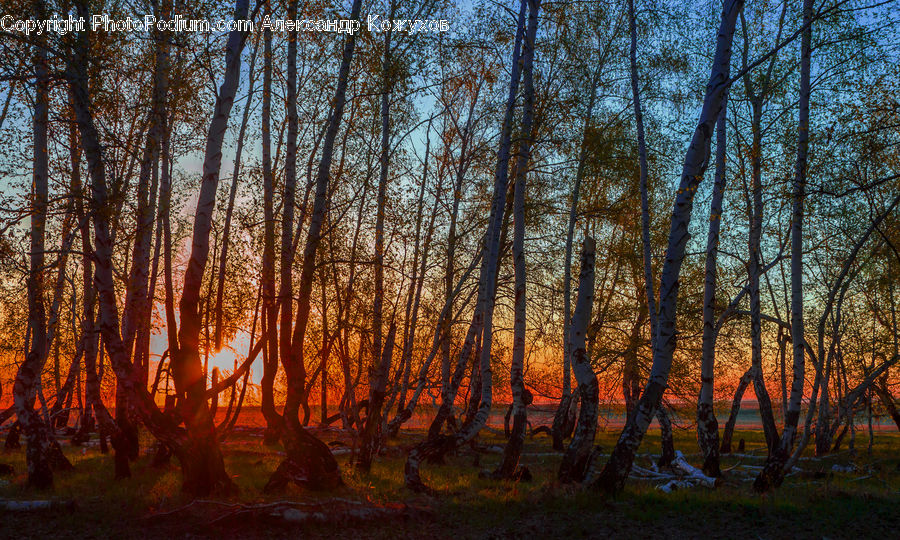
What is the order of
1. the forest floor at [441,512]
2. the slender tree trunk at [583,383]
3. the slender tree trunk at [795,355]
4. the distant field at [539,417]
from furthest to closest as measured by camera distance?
1. the distant field at [539,417]
2. the slender tree trunk at [583,383]
3. the slender tree trunk at [795,355]
4. the forest floor at [441,512]

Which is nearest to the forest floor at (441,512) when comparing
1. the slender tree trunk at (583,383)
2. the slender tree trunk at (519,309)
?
the slender tree trunk at (583,383)

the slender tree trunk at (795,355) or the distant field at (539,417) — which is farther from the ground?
the slender tree trunk at (795,355)

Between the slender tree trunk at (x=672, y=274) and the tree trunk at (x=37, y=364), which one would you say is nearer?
the slender tree trunk at (x=672, y=274)

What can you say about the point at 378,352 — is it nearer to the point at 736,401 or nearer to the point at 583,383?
the point at 583,383

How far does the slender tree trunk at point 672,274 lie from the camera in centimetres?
978

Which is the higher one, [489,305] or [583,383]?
[489,305]

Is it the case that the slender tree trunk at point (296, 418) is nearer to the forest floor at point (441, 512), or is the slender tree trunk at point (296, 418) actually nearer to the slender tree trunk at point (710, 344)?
the forest floor at point (441, 512)

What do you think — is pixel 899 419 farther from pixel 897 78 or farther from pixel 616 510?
pixel 616 510

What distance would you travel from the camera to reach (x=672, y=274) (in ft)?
32.2

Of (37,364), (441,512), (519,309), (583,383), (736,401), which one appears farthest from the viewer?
(736,401)

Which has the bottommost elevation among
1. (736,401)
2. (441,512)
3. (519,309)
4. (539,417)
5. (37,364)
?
(539,417)

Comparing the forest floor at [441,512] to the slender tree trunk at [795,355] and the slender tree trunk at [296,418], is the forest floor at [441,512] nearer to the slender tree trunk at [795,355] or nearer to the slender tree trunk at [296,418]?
the slender tree trunk at [296,418]

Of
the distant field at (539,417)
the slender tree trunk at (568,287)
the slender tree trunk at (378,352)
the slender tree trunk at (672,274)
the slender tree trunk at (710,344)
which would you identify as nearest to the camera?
the slender tree trunk at (672,274)

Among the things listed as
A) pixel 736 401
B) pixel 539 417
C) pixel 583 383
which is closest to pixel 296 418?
pixel 583 383
